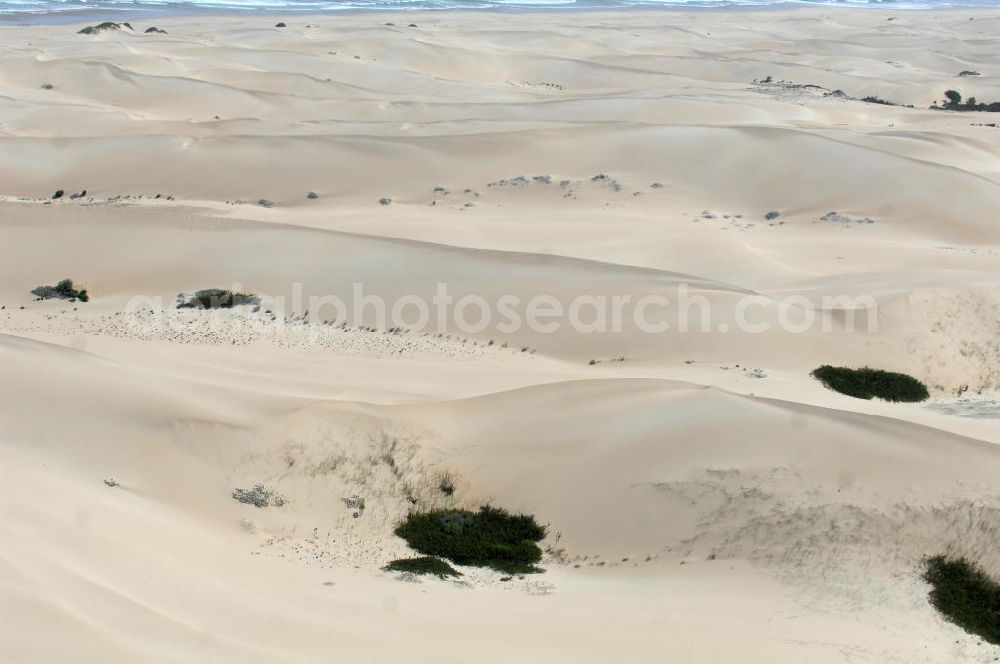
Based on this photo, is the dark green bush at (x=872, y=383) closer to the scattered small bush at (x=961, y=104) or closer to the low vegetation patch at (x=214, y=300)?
the low vegetation patch at (x=214, y=300)

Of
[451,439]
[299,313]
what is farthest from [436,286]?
[451,439]

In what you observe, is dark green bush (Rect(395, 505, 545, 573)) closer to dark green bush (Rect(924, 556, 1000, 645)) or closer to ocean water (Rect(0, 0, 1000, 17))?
dark green bush (Rect(924, 556, 1000, 645))

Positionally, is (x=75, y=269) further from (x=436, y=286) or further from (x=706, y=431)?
(x=706, y=431)

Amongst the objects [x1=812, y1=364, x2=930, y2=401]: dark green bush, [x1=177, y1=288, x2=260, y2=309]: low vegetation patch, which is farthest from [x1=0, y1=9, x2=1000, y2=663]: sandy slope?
[x1=177, y1=288, x2=260, y2=309]: low vegetation patch

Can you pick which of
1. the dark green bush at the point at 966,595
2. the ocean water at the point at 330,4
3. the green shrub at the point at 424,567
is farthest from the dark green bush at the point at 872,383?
the ocean water at the point at 330,4

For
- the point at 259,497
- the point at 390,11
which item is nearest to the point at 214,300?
the point at 259,497

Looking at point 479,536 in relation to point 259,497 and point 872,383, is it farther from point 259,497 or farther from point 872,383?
point 872,383

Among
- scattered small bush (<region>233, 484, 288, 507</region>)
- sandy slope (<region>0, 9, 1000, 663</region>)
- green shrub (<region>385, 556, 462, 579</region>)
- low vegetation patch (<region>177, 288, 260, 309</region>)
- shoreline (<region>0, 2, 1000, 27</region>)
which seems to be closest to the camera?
sandy slope (<region>0, 9, 1000, 663</region>)
